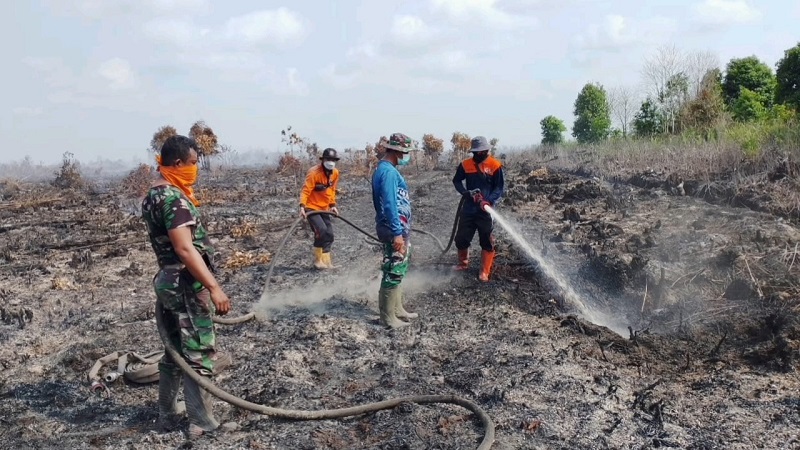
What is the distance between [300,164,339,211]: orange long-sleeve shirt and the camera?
27.9 ft

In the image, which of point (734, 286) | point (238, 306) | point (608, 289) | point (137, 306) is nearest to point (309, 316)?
point (238, 306)

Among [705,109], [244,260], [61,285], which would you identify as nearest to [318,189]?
[244,260]

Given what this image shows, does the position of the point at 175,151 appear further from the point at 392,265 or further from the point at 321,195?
the point at 321,195

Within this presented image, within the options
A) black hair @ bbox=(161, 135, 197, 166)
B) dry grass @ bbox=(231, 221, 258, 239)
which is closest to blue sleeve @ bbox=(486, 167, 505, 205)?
black hair @ bbox=(161, 135, 197, 166)

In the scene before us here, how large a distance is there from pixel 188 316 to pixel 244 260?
5.71 m

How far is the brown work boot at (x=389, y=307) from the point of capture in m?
5.96

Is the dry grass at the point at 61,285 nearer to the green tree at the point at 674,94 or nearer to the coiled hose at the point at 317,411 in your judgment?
the coiled hose at the point at 317,411

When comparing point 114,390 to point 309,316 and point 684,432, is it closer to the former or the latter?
point 309,316

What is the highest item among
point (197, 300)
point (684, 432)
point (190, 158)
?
point (190, 158)

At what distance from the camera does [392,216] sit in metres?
5.60

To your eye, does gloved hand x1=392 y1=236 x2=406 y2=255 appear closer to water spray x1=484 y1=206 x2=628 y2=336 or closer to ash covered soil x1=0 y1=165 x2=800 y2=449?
ash covered soil x1=0 y1=165 x2=800 y2=449

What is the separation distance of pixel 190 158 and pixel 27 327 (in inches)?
167

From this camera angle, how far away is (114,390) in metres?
4.86

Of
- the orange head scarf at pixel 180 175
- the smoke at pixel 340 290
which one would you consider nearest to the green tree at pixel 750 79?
the smoke at pixel 340 290
